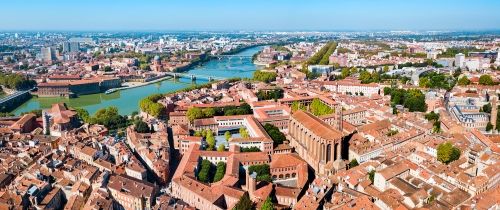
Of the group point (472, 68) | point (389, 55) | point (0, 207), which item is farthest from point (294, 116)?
point (389, 55)

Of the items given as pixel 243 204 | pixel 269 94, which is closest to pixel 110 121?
pixel 269 94

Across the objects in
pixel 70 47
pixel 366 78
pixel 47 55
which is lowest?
pixel 366 78

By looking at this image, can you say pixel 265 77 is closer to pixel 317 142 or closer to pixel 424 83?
pixel 424 83

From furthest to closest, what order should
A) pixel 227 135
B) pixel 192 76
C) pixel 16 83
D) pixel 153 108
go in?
pixel 192 76 → pixel 16 83 → pixel 153 108 → pixel 227 135

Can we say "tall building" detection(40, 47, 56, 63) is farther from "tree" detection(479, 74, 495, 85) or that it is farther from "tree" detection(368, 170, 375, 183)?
"tree" detection(368, 170, 375, 183)

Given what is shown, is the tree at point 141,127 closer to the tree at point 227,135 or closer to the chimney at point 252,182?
the tree at point 227,135

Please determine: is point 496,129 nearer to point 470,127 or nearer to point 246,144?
point 470,127

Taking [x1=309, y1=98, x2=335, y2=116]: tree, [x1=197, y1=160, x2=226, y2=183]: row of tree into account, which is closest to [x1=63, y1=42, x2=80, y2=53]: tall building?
[x1=309, y1=98, x2=335, y2=116]: tree

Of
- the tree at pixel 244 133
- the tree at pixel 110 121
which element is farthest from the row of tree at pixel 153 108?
the tree at pixel 244 133
